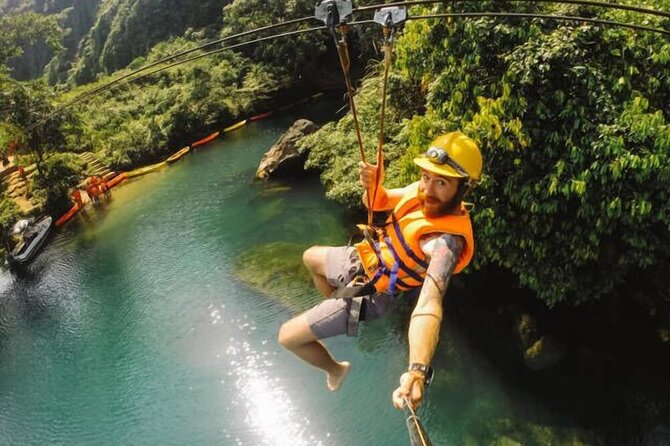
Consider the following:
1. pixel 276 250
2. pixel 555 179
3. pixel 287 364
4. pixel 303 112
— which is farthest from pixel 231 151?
pixel 555 179

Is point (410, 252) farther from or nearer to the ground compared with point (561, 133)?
farther from the ground

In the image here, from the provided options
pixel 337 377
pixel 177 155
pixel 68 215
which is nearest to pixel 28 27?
pixel 177 155

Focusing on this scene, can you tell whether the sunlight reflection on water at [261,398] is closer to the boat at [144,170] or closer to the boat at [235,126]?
the boat at [144,170]

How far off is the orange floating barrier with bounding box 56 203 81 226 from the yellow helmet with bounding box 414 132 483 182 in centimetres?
1899

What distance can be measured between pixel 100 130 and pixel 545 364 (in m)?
25.0

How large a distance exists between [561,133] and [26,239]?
17.0m

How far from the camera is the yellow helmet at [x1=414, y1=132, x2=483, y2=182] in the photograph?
10.2 ft

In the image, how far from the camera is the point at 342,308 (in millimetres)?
3617

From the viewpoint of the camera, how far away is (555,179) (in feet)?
19.9

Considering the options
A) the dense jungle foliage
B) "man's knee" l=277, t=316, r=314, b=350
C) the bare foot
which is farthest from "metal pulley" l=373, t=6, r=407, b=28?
the dense jungle foliage

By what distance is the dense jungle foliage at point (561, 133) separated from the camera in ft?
19.3

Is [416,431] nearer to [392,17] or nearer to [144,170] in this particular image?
[392,17]

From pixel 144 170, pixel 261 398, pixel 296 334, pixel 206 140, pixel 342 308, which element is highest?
pixel 342 308

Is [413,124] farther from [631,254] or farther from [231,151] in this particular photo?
[231,151]
